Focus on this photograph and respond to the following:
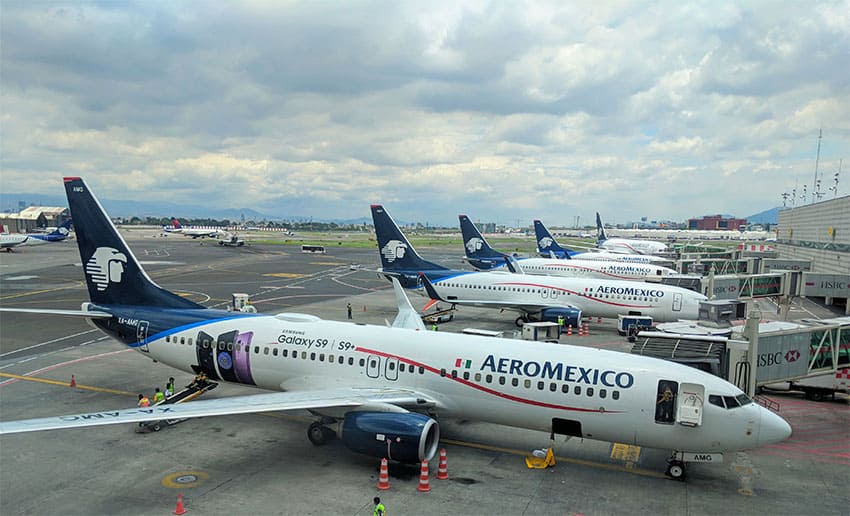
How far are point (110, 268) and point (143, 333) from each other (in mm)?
3448

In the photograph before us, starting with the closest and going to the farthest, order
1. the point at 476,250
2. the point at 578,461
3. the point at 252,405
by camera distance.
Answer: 1. the point at 252,405
2. the point at 578,461
3. the point at 476,250

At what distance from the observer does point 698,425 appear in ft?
53.3

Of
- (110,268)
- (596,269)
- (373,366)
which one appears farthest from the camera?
(596,269)

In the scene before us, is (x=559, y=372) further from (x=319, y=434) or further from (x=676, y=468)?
(x=319, y=434)

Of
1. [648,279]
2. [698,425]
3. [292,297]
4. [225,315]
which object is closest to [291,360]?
[225,315]

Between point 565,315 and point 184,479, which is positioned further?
point 565,315

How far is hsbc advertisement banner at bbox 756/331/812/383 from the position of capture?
21.0 meters

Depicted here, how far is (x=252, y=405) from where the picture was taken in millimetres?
17172

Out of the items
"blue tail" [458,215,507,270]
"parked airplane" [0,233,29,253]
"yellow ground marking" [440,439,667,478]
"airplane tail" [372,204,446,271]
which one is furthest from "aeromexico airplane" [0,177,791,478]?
"parked airplane" [0,233,29,253]

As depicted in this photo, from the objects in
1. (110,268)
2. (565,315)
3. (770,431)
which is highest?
(110,268)

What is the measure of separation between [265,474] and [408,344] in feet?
21.2

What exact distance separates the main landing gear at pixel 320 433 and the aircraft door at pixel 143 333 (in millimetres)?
9137

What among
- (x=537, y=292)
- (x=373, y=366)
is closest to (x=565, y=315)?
(x=537, y=292)

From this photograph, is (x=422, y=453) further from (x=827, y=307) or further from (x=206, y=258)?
(x=206, y=258)
